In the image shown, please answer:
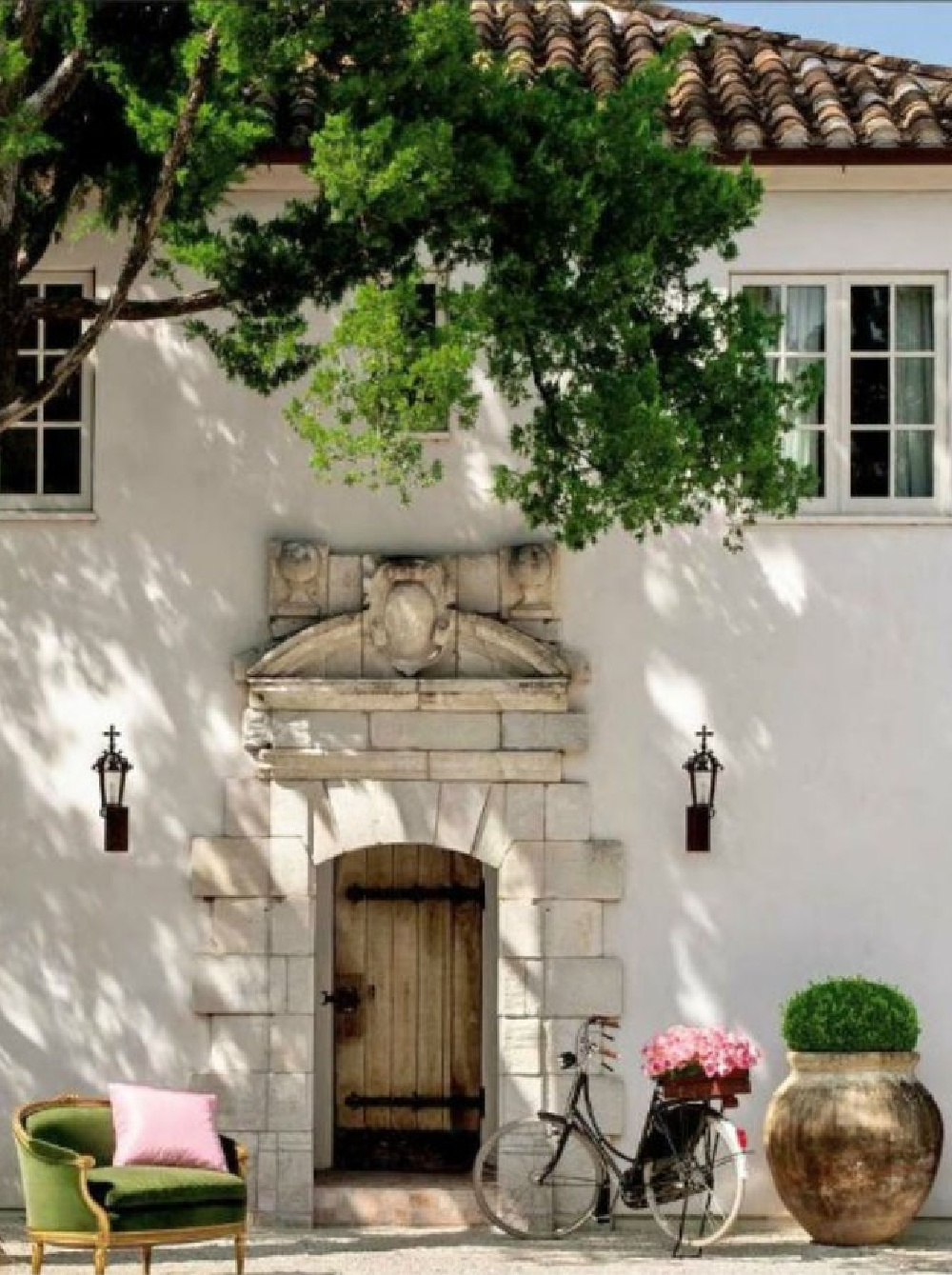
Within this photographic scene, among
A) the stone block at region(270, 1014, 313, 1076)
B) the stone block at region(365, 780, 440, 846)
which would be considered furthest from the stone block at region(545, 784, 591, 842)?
the stone block at region(270, 1014, 313, 1076)

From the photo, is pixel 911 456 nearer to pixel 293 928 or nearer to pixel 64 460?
pixel 293 928

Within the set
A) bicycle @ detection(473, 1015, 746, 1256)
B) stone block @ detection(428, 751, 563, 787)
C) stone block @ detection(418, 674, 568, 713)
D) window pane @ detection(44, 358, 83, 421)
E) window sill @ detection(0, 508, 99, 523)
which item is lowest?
bicycle @ detection(473, 1015, 746, 1256)

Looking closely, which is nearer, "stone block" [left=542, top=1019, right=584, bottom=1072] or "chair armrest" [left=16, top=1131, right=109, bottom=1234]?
"chair armrest" [left=16, top=1131, right=109, bottom=1234]

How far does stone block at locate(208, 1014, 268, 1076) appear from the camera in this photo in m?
19.0

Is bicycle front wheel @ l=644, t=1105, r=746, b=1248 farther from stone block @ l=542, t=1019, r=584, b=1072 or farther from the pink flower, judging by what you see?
stone block @ l=542, t=1019, r=584, b=1072

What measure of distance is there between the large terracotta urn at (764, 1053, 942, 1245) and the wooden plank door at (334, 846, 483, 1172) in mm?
2058

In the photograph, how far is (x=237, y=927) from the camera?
1905 cm

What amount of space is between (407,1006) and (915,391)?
175 inches

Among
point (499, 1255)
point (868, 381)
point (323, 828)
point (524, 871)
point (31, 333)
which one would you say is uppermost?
point (31, 333)

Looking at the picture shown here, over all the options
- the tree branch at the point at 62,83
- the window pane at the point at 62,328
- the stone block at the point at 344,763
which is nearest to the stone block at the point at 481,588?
→ the stone block at the point at 344,763

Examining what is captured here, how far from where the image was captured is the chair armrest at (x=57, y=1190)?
16.2 meters

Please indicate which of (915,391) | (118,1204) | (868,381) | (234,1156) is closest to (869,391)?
(868,381)

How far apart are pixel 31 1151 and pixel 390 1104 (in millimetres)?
3472

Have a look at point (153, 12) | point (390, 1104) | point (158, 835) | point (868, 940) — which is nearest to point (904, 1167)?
point (868, 940)
